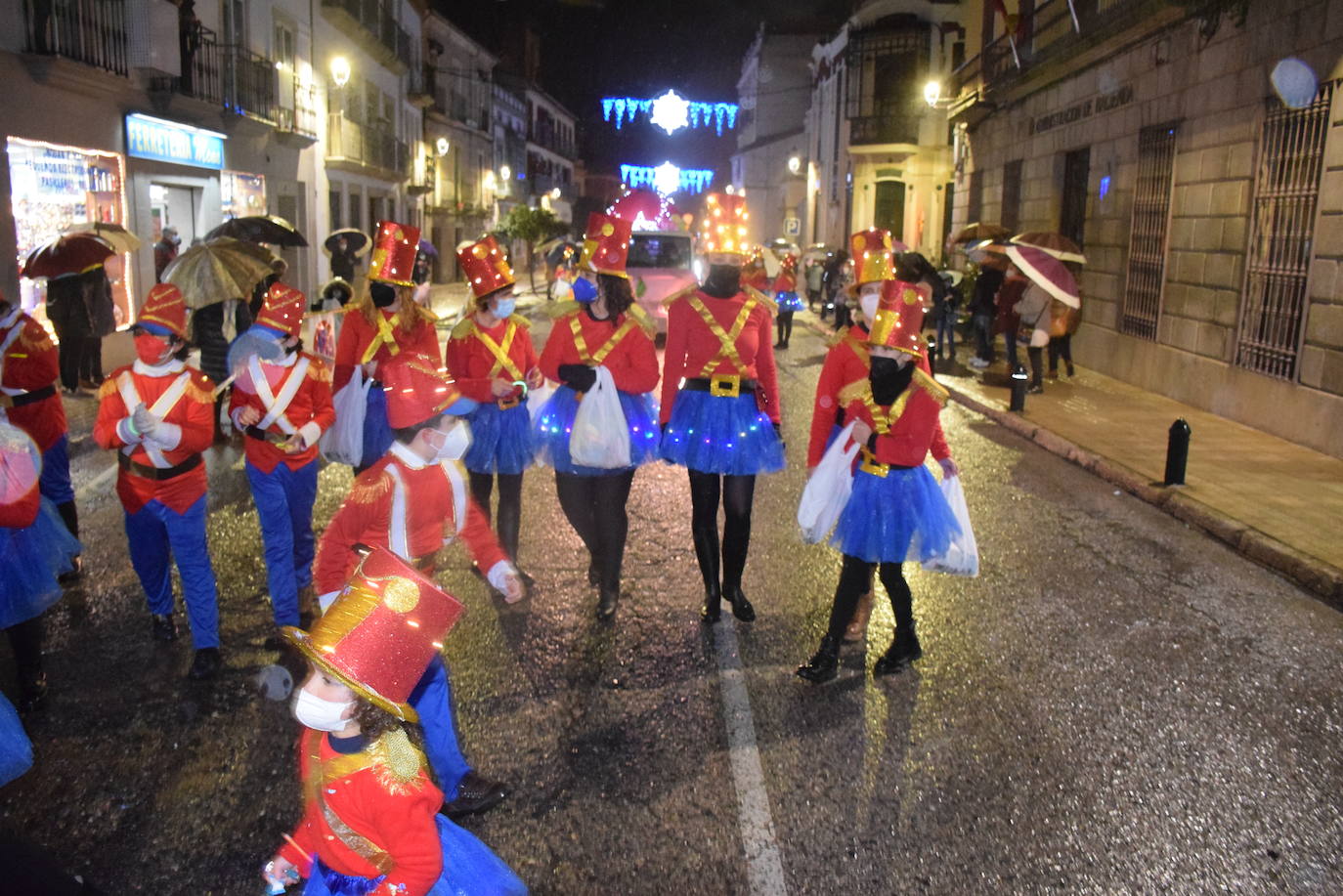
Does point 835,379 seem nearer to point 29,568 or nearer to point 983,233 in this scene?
point 29,568

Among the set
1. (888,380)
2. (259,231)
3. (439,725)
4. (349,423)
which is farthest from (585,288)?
(259,231)

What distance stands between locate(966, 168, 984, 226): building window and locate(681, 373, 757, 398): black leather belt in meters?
21.4

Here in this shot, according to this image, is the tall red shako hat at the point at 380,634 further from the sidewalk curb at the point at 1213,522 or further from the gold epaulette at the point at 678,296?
the sidewalk curb at the point at 1213,522

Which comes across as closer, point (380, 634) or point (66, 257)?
point (380, 634)

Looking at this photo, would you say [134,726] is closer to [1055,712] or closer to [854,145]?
[1055,712]

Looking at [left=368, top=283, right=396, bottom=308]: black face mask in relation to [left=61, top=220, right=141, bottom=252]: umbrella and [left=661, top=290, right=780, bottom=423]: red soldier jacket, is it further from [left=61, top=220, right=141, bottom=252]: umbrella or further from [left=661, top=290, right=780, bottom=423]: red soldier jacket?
[left=61, top=220, right=141, bottom=252]: umbrella

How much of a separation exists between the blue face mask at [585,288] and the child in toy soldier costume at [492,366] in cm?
64

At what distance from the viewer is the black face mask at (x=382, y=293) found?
5961mm

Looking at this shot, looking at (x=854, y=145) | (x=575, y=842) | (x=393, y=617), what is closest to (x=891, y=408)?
(x=575, y=842)

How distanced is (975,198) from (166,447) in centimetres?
2392

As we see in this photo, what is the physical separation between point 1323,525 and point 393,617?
7670 mm

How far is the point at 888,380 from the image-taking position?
4.66 m

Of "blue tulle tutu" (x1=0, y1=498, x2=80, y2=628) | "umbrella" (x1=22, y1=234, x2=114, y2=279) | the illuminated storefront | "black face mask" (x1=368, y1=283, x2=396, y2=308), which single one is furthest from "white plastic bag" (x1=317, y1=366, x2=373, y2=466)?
the illuminated storefront

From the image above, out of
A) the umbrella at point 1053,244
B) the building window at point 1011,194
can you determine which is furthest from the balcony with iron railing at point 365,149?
the umbrella at point 1053,244
